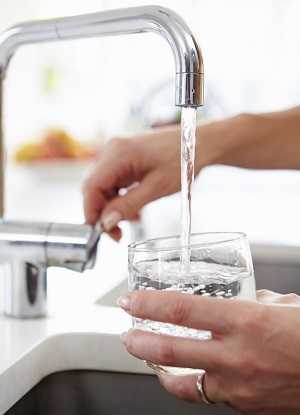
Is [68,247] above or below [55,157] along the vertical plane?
below

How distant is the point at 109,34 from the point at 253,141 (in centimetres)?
34

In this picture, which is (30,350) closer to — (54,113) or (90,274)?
(90,274)

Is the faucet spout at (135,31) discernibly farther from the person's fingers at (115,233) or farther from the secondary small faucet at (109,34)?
the person's fingers at (115,233)

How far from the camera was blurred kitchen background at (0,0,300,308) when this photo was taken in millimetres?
2938

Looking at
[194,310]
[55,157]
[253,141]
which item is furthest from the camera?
[55,157]

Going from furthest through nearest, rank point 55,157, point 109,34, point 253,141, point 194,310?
point 55,157 < point 253,141 < point 109,34 < point 194,310

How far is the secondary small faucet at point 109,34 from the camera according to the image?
25.2 inches

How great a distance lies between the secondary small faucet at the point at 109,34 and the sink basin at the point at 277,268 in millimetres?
465

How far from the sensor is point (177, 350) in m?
0.51

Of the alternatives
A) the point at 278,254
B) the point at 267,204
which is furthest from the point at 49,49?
the point at 278,254

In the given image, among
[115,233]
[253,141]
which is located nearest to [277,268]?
[253,141]

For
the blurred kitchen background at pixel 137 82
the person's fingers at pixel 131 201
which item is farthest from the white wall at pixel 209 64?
the person's fingers at pixel 131 201

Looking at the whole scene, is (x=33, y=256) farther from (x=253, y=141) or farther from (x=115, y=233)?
(x=253, y=141)

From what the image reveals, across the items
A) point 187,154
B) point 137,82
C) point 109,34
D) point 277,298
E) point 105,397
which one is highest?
point 137,82
